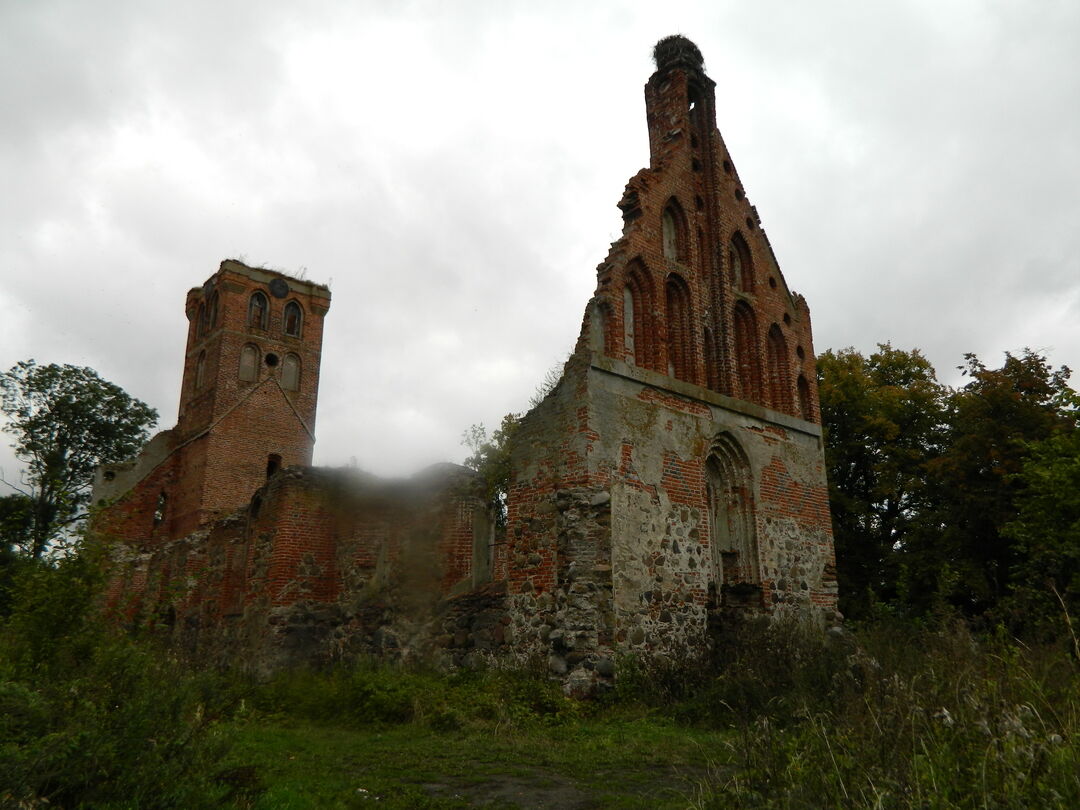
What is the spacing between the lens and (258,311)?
36.6 meters

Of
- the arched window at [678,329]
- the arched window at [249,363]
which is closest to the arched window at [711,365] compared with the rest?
the arched window at [678,329]

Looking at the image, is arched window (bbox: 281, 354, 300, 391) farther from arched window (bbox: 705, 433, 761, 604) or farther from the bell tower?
arched window (bbox: 705, 433, 761, 604)

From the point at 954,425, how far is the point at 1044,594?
9.60m

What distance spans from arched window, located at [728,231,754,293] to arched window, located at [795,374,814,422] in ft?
7.42

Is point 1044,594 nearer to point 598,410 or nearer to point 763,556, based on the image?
point 763,556

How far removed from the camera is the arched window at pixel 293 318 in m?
37.4

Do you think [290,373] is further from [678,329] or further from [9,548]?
[9,548]

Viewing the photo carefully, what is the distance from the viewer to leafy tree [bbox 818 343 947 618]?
23694 mm

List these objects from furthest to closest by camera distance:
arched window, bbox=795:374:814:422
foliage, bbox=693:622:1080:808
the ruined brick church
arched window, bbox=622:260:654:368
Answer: arched window, bbox=795:374:814:422, arched window, bbox=622:260:654:368, the ruined brick church, foliage, bbox=693:622:1080:808

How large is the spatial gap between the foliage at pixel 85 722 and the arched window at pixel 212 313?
31.2 meters

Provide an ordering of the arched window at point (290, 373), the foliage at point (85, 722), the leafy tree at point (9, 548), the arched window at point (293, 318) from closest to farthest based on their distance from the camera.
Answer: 1. the foliage at point (85, 722)
2. the leafy tree at point (9, 548)
3. the arched window at point (290, 373)
4. the arched window at point (293, 318)

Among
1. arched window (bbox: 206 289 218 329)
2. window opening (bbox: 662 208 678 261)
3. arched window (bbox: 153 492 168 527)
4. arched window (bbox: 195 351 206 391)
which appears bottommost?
arched window (bbox: 153 492 168 527)

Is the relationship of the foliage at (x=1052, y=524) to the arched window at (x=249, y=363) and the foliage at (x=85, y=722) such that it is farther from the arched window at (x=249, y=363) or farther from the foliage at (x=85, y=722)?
the arched window at (x=249, y=363)

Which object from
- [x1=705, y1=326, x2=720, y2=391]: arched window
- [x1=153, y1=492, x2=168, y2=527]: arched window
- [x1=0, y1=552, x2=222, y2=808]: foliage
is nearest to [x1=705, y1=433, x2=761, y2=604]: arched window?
[x1=705, y1=326, x2=720, y2=391]: arched window
